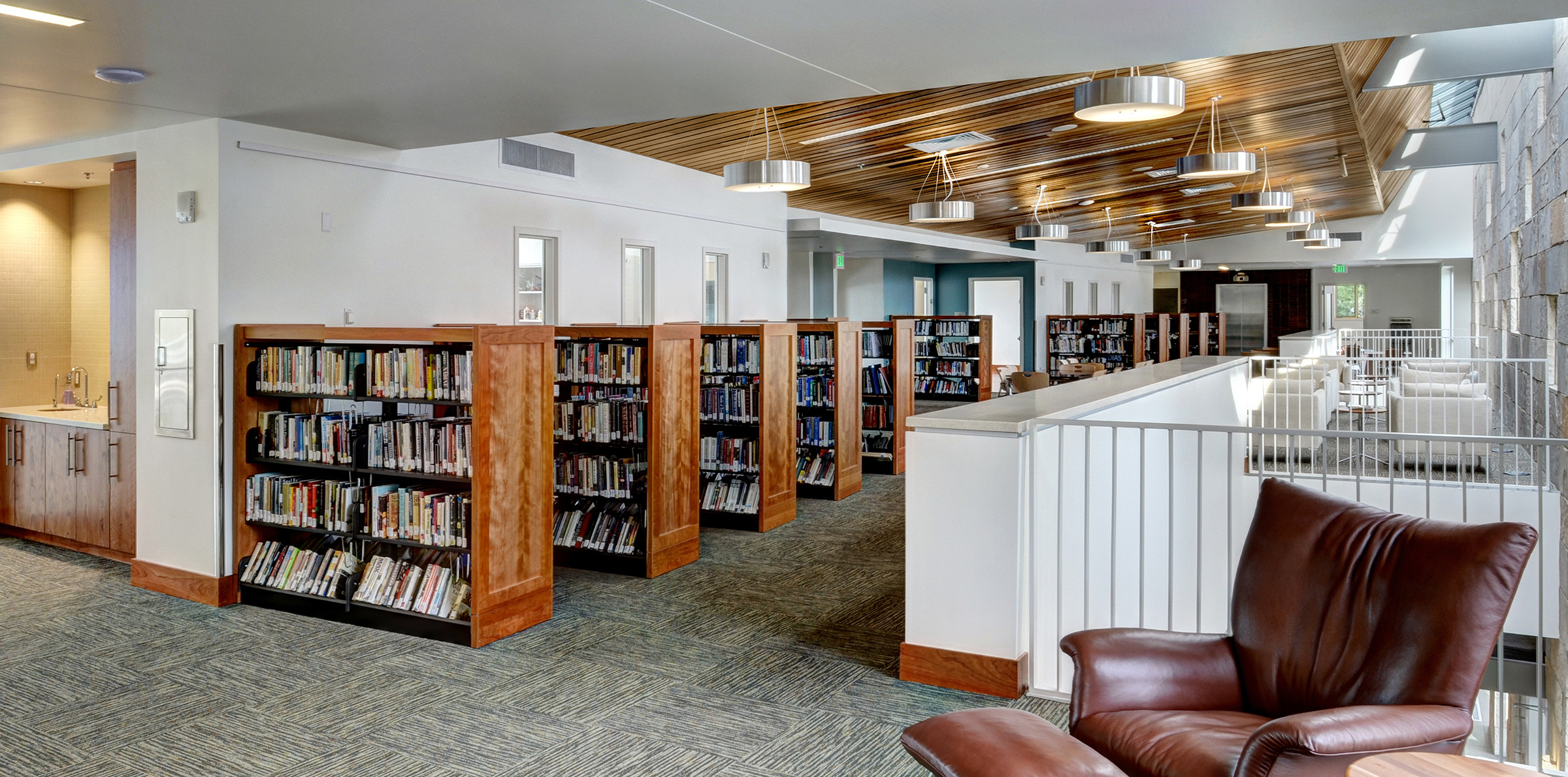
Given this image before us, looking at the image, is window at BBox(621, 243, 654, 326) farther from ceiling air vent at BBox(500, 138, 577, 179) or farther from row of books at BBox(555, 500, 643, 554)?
row of books at BBox(555, 500, 643, 554)

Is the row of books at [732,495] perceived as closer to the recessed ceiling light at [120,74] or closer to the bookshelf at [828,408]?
the bookshelf at [828,408]

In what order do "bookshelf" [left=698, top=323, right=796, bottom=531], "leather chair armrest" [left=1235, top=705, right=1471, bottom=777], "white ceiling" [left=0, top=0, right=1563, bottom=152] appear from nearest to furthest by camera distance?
"leather chair armrest" [left=1235, top=705, right=1471, bottom=777], "white ceiling" [left=0, top=0, right=1563, bottom=152], "bookshelf" [left=698, top=323, right=796, bottom=531]

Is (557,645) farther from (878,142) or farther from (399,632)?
(878,142)

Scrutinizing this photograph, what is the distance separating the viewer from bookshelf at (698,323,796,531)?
303 inches

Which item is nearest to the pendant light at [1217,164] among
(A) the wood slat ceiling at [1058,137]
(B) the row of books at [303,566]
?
(A) the wood slat ceiling at [1058,137]

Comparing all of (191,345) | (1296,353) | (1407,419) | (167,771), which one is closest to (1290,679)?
(167,771)

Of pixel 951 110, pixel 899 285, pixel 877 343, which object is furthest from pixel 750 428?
pixel 899 285

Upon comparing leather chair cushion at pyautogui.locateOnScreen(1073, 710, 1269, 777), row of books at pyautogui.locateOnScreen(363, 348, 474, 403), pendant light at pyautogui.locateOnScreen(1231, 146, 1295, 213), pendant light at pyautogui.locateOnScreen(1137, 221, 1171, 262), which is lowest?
leather chair cushion at pyautogui.locateOnScreen(1073, 710, 1269, 777)

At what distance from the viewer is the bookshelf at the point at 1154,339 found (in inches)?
685

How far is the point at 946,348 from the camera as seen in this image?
15312 millimetres

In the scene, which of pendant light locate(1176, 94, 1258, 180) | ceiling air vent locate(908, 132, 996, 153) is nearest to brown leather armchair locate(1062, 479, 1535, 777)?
pendant light locate(1176, 94, 1258, 180)

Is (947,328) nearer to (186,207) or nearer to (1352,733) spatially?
(186,207)

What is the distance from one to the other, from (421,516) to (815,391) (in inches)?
177

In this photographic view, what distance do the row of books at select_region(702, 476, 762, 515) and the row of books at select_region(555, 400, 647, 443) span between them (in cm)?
153
